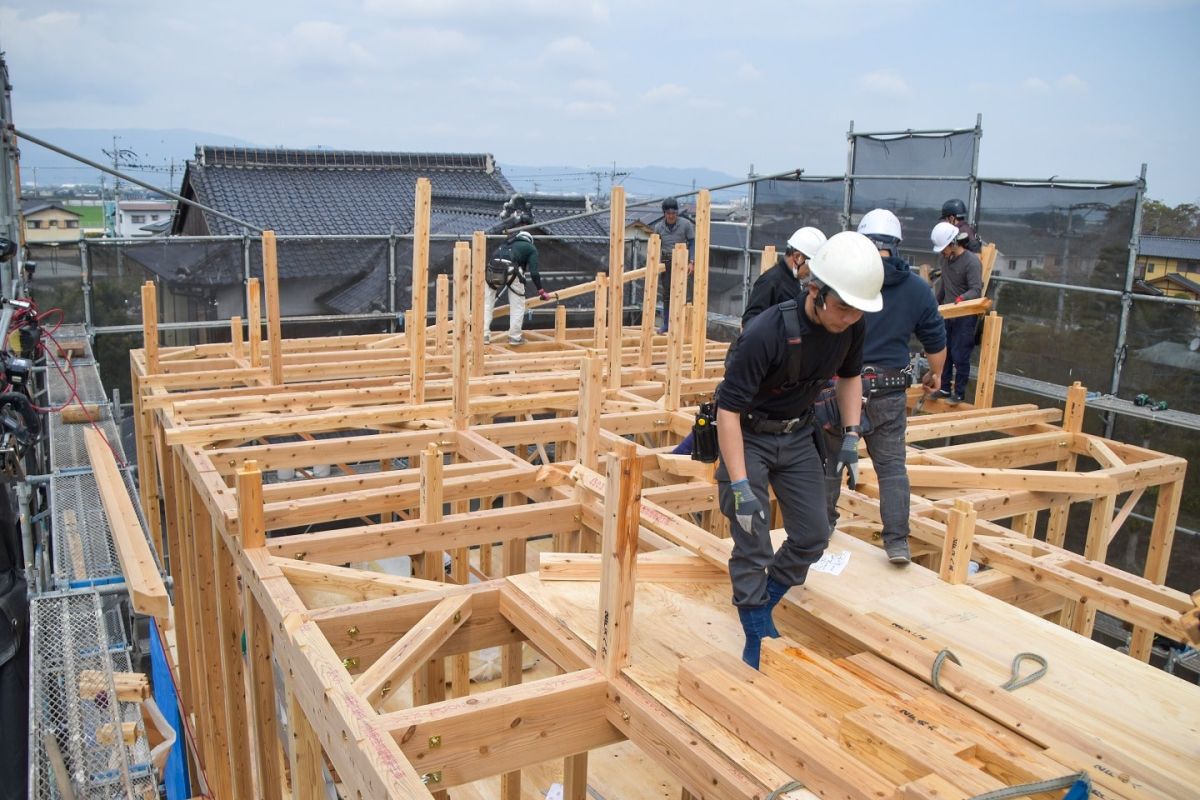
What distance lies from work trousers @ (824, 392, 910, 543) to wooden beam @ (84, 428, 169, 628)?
3.32 metres

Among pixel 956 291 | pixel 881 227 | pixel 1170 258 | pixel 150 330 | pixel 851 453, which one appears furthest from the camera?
pixel 1170 258

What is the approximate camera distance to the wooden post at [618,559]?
3.18 meters

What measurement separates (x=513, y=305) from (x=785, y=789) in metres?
8.62

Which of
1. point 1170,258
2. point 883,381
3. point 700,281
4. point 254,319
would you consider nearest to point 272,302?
point 254,319

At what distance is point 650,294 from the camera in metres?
8.70

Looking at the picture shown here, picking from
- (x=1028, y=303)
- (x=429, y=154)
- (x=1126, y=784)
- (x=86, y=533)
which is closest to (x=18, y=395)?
(x=86, y=533)

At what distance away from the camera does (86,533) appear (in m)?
5.79

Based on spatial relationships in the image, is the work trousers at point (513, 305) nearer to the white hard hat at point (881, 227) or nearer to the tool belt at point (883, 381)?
the white hard hat at point (881, 227)

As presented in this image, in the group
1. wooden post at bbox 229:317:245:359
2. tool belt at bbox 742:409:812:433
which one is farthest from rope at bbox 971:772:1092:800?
wooden post at bbox 229:317:245:359

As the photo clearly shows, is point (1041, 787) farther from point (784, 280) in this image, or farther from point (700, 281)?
point (700, 281)

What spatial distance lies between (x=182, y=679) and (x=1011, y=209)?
9.29 meters

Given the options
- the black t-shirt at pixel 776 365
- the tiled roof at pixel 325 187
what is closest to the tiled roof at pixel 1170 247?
the tiled roof at pixel 325 187

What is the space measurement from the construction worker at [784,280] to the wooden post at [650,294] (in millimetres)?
3157

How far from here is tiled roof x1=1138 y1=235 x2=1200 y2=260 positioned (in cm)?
1730
